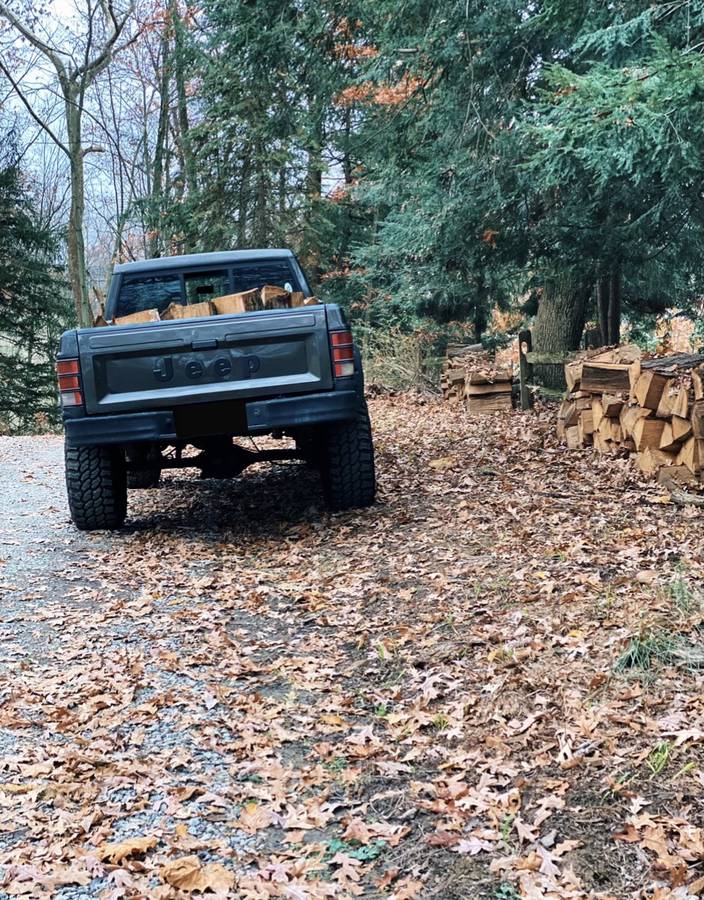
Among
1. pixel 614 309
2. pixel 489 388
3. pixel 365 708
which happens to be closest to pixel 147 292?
pixel 365 708

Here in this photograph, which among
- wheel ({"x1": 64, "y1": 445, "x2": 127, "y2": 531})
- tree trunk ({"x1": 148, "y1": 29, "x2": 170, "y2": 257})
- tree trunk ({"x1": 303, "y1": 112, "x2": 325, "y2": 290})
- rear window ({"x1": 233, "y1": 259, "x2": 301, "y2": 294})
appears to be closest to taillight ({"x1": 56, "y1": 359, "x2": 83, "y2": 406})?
wheel ({"x1": 64, "y1": 445, "x2": 127, "y2": 531})

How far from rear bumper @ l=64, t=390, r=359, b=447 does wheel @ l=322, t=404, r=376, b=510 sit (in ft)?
1.50

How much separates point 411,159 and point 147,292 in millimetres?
5600

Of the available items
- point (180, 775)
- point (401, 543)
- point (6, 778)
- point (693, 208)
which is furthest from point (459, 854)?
point (693, 208)

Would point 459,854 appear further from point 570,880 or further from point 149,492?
point 149,492

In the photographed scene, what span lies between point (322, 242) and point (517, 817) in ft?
59.6

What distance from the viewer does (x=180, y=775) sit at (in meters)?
3.39

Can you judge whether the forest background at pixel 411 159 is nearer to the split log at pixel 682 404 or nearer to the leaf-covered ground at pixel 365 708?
the split log at pixel 682 404

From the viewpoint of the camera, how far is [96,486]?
7055 millimetres

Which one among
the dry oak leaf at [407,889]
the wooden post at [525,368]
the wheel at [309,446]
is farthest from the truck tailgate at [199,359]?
the wooden post at [525,368]

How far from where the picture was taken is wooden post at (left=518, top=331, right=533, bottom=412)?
13.6m

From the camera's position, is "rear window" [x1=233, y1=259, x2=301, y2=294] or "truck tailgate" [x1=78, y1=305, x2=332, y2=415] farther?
"rear window" [x1=233, y1=259, x2=301, y2=294]

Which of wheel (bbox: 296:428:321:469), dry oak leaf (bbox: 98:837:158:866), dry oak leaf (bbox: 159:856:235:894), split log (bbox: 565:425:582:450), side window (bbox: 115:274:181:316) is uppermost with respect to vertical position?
side window (bbox: 115:274:181:316)

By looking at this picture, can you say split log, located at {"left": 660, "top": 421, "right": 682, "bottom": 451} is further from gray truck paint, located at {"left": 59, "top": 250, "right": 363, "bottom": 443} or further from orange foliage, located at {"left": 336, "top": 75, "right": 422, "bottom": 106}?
orange foliage, located at {"left": 336, "top": 75, "right": 422, "bottom": 106}
